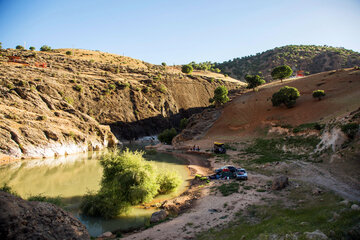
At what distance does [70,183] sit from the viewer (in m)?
25.6

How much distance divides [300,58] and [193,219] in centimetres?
14932

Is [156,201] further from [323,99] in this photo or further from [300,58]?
[300,58]

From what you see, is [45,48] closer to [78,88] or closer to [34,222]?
[78,88]

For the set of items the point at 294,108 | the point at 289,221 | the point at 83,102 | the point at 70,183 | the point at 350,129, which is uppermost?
the point at 83,102

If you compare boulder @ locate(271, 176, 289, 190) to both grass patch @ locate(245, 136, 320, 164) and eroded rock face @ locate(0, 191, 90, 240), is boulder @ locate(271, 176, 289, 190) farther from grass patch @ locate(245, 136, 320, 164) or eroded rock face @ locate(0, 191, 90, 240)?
eroded rock face @ locate(0, 191, 90, 240)

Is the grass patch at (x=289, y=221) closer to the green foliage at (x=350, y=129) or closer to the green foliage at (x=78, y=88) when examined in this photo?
the green foliage at (x=350, y=129)

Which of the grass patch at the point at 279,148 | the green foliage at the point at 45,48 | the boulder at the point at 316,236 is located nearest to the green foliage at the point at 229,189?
the grass patch at the point at 279,148

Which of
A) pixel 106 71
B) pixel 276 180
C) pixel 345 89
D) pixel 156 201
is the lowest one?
pixel 156 201

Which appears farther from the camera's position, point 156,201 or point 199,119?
point 199,119

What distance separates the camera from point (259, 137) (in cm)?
4653

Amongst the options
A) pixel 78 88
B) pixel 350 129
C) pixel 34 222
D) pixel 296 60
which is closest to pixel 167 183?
pixel 34 222

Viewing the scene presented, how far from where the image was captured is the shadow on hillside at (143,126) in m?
73.7

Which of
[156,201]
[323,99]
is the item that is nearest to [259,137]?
[323,99]

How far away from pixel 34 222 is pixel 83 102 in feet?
230
